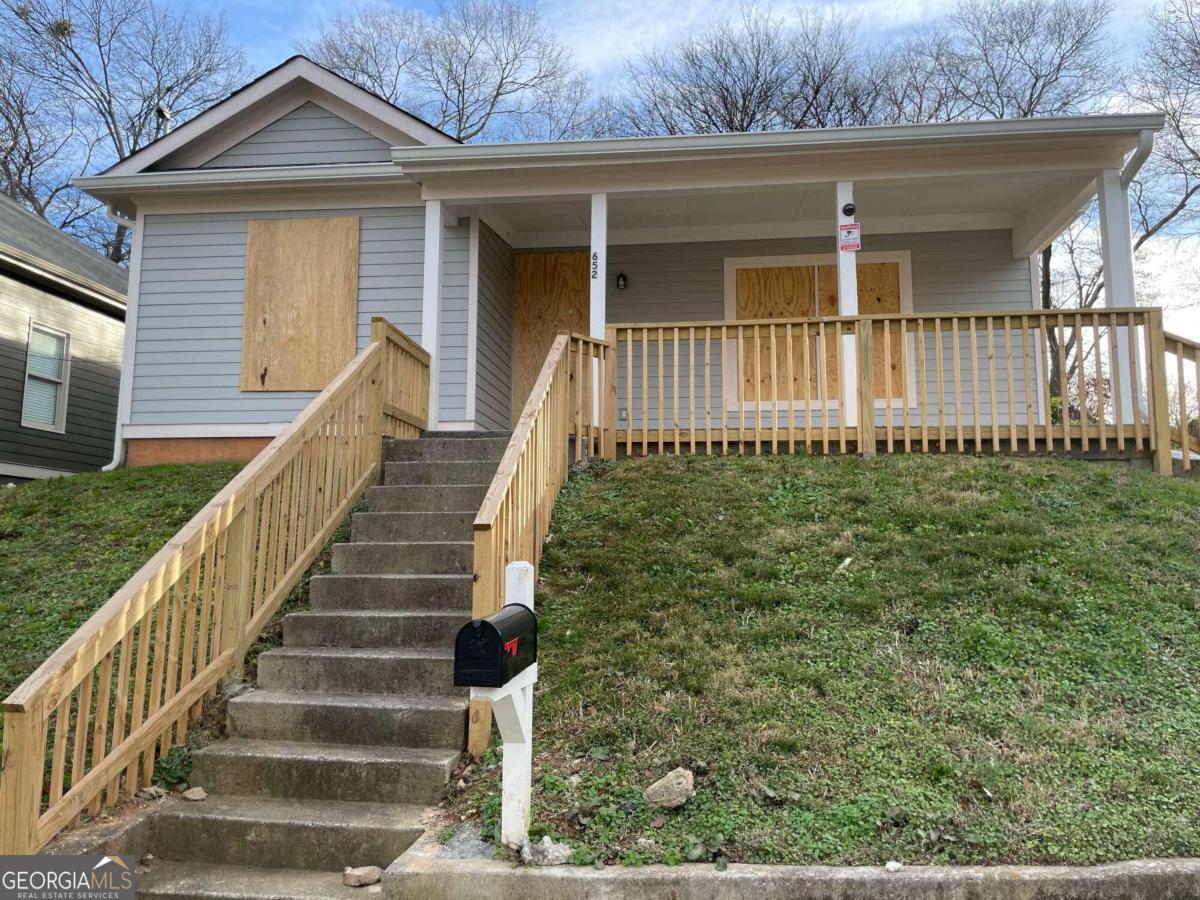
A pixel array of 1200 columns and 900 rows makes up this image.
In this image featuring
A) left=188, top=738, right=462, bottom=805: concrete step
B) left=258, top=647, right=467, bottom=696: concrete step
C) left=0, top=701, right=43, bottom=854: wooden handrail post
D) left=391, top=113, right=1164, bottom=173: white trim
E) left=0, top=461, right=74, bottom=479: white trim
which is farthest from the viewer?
left=0, top=461, right=74, bottom=479: white trim

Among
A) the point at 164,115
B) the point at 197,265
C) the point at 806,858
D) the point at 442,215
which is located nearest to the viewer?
the point at 806,858

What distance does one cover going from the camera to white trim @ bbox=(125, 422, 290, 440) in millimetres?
9010

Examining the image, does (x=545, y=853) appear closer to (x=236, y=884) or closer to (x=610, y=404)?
(x=236, y=884)

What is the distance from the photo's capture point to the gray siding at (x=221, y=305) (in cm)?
905

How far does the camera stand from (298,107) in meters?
9.86

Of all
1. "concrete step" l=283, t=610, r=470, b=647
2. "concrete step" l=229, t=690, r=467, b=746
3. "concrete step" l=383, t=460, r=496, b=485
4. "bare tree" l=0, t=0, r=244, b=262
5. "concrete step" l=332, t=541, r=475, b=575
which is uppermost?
"bare tree" l=0, t=0, r=244, b=262

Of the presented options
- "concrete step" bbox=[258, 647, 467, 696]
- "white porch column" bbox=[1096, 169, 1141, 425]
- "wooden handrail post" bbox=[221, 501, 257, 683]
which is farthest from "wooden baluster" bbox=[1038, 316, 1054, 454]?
"wooden handrail post" bbox=[221, 501, 257, 683]

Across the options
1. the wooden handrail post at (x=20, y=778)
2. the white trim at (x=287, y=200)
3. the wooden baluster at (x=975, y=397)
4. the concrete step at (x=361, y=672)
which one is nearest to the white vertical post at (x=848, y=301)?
the wooden baluster at (x=975, y=397)

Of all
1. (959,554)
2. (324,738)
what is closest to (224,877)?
(324,738)

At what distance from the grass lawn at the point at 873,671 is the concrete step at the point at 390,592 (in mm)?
494

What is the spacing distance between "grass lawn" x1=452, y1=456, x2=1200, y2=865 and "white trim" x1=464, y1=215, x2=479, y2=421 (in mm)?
3039

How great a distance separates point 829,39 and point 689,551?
22.1 m

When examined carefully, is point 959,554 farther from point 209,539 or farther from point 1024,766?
point 209,539

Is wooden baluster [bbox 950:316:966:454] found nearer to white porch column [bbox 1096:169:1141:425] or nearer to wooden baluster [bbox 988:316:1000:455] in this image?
wooden baluster [bbox 988:316:1000:455]
